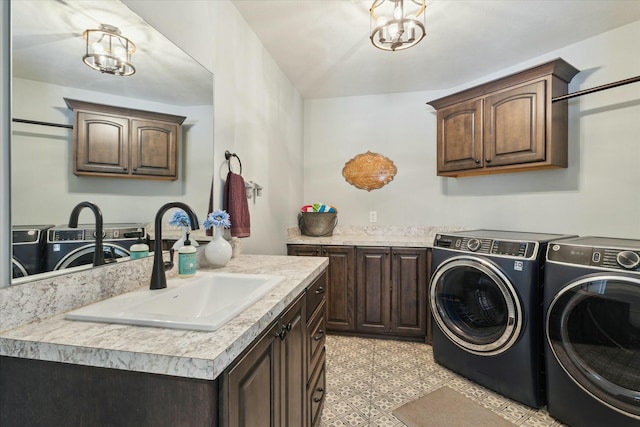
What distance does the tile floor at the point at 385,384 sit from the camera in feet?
5.80

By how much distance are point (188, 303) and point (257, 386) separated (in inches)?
19.5

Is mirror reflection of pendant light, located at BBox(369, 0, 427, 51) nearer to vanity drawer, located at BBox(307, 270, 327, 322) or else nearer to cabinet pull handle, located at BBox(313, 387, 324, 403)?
vanity drawer, located at BBox(307, 270, 327, 322)

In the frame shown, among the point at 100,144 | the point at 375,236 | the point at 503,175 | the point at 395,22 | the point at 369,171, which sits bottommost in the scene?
the point at 375,236

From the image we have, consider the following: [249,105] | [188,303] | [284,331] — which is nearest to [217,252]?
[188,303]

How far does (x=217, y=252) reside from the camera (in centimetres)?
155

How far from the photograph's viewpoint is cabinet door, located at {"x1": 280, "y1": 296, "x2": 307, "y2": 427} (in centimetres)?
110

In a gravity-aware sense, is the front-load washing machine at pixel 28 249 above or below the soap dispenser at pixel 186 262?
above

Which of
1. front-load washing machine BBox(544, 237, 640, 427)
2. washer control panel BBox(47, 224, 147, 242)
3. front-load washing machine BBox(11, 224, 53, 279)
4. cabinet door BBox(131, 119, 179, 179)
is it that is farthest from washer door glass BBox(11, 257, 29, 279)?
front-load washing machine BBox(544, 237, 640, 427)

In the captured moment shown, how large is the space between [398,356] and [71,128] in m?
2.54

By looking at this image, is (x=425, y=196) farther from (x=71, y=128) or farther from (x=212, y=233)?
(x=71, y=128)

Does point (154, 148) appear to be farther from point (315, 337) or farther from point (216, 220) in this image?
point (315, 337)

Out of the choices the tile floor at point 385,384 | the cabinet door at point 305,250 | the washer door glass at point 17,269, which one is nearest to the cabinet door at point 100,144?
the washer door glass at point 17,269

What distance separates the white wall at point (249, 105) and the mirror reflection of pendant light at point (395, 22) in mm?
876

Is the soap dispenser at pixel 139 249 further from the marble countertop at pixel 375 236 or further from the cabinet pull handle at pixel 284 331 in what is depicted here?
the marble countertop at pixel 375 236
